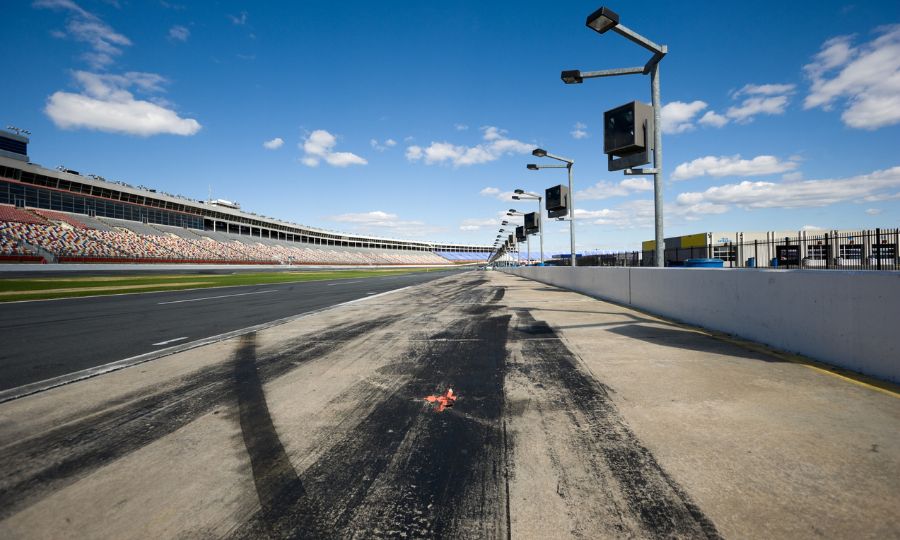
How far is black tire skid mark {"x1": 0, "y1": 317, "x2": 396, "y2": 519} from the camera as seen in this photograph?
238 centimetres

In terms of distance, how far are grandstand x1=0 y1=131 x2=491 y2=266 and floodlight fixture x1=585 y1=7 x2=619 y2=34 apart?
1638 inches

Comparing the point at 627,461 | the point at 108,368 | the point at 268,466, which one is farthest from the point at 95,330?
the point at 627,461

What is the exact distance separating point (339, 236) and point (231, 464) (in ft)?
411

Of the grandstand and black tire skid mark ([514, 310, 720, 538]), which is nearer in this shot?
black tire skid mark ([514, 310, 720, 538])

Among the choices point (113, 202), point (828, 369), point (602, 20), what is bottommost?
point (828, 369)

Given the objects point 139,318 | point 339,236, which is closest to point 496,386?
point 139,318

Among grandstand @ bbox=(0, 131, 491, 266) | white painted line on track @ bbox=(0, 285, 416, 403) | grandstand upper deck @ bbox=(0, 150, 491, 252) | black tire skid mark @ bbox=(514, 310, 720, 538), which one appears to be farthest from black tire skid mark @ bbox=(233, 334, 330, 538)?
grandstand upper deck @ bbox=(0, 150, 491, 252)

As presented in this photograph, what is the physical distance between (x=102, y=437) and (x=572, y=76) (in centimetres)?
1017

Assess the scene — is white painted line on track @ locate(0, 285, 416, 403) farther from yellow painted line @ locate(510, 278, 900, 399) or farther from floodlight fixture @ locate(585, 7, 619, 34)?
floodlight fixture @ locate(585, 7, 619, 34)

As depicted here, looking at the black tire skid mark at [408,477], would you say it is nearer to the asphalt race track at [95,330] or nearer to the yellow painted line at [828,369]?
the yellow painted line at [828,369]

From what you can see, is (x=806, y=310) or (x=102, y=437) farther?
(x=806, y=310)

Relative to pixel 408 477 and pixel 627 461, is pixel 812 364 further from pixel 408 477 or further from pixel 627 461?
pixel 408 477

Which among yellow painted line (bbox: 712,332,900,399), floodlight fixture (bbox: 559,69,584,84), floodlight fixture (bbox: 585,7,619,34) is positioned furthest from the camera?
floodlight fixture (bbox: 559,69,584,84)

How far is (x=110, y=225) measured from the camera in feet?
167
